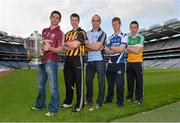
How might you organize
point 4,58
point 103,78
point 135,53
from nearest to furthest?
1. point 103,78
2. point 135,53
3. point 4,58

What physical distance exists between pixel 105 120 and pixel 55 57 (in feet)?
5.13

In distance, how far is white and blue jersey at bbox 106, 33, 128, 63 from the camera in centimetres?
775

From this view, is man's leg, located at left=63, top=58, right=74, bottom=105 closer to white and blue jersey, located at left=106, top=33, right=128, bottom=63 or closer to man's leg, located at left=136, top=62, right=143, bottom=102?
white and blue jersey, located at left=106, top=33, right=128, bottom=63

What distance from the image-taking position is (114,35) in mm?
7891

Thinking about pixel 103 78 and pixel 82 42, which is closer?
pixel 82 42

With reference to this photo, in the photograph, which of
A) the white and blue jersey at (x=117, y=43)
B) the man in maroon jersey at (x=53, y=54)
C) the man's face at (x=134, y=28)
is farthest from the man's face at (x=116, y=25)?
the man in maroon jersey at (x=53, y=54)

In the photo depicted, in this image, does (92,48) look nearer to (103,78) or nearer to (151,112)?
(103,78)

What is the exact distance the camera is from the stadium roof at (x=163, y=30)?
81.4 m

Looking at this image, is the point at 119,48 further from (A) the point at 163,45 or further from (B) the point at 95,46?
(A) the point at 163,45

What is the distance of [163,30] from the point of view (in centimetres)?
8781

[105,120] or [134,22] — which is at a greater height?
[134,22]

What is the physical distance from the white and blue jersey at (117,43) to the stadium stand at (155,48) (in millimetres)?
74573

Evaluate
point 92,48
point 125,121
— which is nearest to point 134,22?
point 92,48

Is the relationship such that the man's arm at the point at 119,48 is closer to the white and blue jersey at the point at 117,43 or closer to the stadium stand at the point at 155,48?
the white and blue jersey at the point at 117,43
